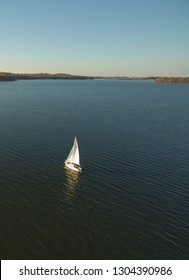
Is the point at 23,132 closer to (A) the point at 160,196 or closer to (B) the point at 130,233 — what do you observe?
(A) the point at 160,196

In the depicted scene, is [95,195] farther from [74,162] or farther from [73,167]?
[74,162]

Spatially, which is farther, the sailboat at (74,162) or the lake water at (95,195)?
the sailboat at (74,162)

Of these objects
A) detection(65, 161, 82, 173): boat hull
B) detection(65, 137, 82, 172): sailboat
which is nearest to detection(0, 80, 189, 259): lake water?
detection(65, 161, 82, 173): boat hull

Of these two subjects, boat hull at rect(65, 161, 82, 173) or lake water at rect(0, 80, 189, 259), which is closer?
lake water at rect(0, 80, 189, 259)

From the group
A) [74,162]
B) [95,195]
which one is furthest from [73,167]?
[95,195]

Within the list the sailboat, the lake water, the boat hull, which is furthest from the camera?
the sailboat

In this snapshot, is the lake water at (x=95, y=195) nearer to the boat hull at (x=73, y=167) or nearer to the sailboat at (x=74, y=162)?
→ the boat hull at (x=73, y=167)

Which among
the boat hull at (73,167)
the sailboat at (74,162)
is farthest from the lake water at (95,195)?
the sailboat at (74,162)

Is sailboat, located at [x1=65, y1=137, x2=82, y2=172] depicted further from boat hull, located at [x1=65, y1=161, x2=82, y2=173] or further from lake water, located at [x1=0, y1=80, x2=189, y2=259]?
lake water, located at [x1=0, y1=80, x2=189, y2=259]

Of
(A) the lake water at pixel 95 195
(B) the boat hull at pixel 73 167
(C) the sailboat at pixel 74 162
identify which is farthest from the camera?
(C) the sailboat at pixel 74 162
